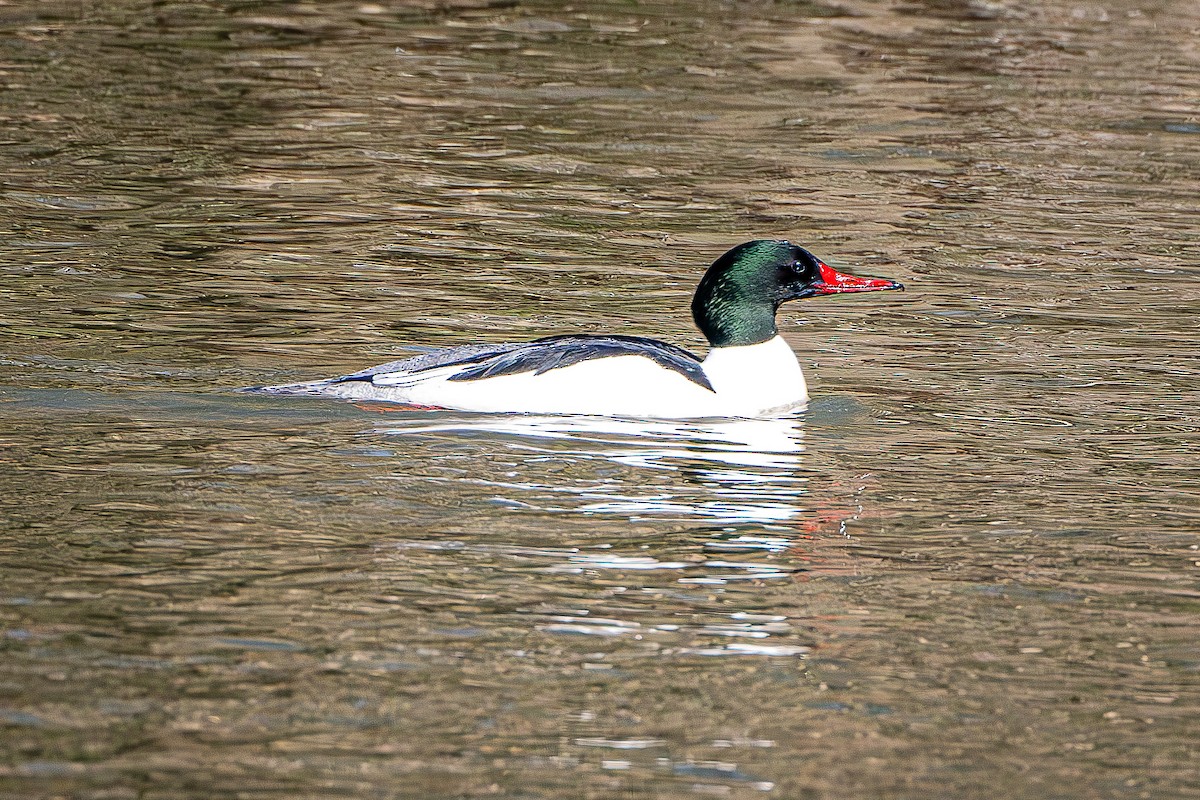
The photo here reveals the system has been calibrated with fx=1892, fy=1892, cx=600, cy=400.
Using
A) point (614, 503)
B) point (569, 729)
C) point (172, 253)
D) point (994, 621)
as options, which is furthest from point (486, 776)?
point (172, 253)

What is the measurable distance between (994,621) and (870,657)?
0.65m

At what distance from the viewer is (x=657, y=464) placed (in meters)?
9.21

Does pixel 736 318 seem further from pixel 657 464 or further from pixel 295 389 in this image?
pixel 295 389

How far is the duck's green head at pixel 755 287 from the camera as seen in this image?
1045cm

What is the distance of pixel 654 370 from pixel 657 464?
918 millimetres

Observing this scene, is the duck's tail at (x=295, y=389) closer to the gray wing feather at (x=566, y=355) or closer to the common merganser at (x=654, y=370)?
the common merganser at (x=654, y=370)

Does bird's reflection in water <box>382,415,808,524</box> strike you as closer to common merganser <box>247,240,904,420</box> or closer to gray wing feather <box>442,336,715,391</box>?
common merganser <box>247,240,904,420</box>

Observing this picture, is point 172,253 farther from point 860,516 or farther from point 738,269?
point 860,516

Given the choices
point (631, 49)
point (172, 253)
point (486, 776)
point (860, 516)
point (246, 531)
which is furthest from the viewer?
point (631, 49)

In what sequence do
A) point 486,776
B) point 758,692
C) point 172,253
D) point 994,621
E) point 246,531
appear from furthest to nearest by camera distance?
1. point 172,253
2. point 246,531
3. point 994,621
4. point 758,692
5. point 486,776

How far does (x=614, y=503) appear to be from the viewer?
8422 mm

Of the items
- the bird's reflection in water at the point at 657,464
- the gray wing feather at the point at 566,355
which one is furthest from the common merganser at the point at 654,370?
the bird's reflection in water at the point at 657,464

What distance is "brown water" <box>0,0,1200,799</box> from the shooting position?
594 centimetres

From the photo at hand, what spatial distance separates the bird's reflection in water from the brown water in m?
0.04
